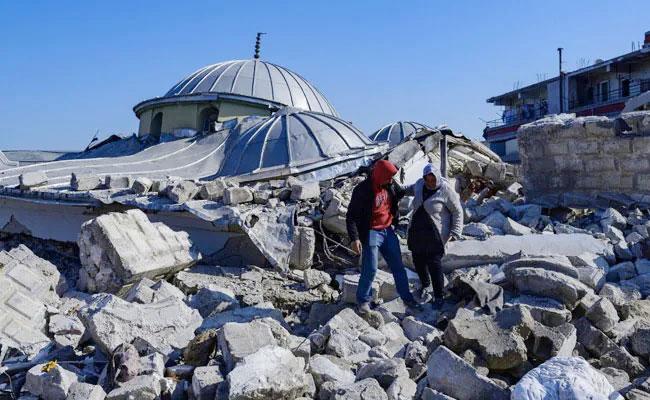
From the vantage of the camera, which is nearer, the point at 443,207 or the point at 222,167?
the point at 443,207

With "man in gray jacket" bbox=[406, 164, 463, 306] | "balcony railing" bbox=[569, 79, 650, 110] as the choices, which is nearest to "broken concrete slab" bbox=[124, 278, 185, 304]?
"man in gray jacket" bbox=[406, 164, 463, 306]

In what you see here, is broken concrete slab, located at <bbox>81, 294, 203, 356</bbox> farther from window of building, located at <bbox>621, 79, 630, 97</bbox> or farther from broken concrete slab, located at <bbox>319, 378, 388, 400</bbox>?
window of building, located at <bbox>621, 79, 630, 97</bbox>

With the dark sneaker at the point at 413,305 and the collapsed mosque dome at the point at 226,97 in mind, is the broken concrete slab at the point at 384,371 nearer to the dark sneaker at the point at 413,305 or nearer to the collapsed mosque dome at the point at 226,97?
the dark sneaker at the point at 413,305

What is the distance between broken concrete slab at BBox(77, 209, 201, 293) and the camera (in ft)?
20.6

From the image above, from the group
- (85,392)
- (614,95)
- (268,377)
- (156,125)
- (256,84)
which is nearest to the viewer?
(268,377)

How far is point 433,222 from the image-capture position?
5.19 m

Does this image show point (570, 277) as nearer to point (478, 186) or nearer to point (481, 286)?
point (481, 286)

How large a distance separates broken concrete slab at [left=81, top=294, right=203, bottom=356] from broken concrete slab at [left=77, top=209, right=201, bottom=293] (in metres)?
1.24

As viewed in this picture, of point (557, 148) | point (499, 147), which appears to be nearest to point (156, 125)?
point (557, 148)

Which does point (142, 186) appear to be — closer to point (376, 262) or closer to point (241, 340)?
point (376, 262)

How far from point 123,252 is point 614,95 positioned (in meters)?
32.8

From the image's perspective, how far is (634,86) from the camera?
3145 cm

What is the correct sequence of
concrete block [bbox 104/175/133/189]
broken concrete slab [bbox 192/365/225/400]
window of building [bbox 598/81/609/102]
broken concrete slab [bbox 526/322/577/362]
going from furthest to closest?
window of building [bbox 598/81/609/102], concrete block [bbox 104/175/133/189], broken concrete slab [bbox 526/322/577/362], broken concrete slab [bbox 192/365/225/400]

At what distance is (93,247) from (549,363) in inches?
199
